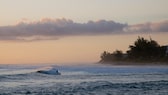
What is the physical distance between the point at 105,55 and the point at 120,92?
160 m

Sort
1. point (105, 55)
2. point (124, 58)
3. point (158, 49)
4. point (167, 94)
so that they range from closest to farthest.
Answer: point (167, 94) < point (158, 49) < point (124, 58) < point (105, 55)

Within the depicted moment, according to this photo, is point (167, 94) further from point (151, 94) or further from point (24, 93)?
point (24, 93)

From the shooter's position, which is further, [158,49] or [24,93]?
[158,49]

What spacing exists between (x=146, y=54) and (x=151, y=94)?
335 ft

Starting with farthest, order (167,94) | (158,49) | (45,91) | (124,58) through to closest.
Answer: (124,58), (158,49), (45,91), (167,94)

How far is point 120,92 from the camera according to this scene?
29.2m

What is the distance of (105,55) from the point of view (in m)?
189

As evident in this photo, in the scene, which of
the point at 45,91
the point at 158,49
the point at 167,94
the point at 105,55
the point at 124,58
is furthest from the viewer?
the point at 105,55

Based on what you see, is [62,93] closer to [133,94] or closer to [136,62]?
[133,94]

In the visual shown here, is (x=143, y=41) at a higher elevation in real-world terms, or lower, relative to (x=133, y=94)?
higher

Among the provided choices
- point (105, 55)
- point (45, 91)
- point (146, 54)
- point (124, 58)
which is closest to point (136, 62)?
point (146, 54)

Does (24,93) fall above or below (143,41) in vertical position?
below

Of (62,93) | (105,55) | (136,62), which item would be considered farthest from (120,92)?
(105,55)

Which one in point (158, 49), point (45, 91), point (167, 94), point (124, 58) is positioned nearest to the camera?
point (167, 94)
